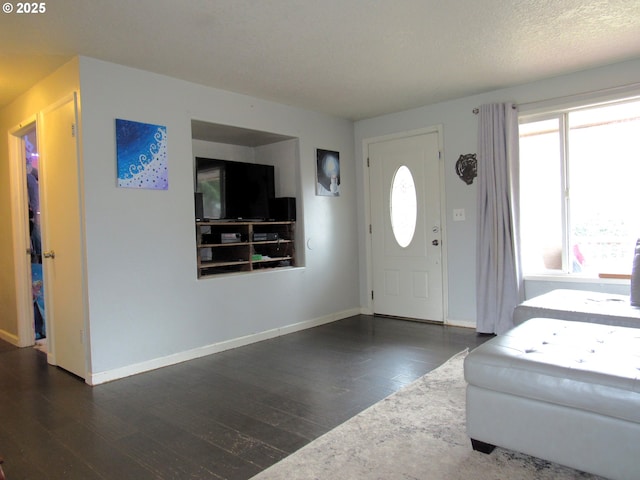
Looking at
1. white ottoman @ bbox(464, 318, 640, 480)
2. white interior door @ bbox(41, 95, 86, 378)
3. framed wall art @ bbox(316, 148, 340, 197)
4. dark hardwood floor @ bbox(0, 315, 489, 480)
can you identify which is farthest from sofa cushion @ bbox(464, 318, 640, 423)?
framed wall art @ bbox(316, 148, 340, 197)

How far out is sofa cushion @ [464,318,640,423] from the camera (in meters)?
1.64

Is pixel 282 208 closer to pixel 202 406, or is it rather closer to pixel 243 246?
pixel 243 246

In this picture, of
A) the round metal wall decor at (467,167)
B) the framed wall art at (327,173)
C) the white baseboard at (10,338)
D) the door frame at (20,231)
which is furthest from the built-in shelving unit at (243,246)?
the white baseboard at (10,338)

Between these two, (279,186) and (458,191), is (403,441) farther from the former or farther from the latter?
(279,186)

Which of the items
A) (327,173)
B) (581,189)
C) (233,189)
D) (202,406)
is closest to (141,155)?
(233,189)

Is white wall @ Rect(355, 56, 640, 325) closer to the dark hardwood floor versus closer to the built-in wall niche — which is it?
the dark hardwood floor

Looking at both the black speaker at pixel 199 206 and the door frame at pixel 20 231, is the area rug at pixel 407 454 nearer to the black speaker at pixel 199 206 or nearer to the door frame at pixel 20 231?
the black speaker at pixel 199 206

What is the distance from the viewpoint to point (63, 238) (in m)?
3.37

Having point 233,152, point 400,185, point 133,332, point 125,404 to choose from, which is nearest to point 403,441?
point 125,404

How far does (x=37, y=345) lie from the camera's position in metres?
4.31

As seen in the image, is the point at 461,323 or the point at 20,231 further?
the point at 461,323

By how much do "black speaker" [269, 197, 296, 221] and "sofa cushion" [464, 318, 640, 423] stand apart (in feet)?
9.38

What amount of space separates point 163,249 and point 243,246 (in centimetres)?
95

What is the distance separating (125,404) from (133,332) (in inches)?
28.1
